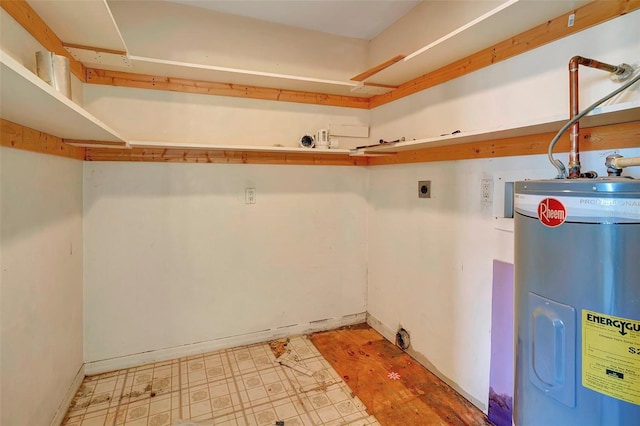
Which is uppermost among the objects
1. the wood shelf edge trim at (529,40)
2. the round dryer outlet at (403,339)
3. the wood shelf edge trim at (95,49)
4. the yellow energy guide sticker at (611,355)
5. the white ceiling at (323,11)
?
the white ceiling at (323,11)

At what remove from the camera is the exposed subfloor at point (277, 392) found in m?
1.88

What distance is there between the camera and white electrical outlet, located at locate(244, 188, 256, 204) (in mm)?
2639

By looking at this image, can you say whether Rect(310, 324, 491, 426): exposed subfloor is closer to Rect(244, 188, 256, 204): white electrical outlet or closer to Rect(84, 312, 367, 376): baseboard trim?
Rect(84, 312, 367, 376): baseboard trim

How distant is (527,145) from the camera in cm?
162

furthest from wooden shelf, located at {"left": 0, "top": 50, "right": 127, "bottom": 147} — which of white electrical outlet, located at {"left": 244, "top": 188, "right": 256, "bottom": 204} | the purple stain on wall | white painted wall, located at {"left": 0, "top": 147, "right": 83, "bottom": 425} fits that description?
the purple stain on wall

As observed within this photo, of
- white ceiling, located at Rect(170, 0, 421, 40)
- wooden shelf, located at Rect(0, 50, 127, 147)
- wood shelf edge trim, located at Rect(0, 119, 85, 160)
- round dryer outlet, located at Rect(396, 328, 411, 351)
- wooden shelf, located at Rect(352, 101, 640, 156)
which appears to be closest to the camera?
wooden shelf, located at Rect(0, 50, 127, 147)

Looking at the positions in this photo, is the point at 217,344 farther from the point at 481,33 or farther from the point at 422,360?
the point at 481,33

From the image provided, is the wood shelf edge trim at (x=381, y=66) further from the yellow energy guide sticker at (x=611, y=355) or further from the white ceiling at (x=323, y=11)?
the yellow energy guide sticker at (x=611, y=355)

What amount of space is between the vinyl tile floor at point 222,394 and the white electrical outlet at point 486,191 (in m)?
1.39

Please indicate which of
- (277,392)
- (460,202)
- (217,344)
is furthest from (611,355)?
(217,344)

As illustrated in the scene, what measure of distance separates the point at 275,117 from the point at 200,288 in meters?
1.49

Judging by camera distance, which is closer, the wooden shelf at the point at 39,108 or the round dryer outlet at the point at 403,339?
the wooden shelf at the point at 39,108

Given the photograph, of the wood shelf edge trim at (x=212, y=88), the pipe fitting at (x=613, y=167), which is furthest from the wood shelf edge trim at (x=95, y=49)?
the pipe fitting at (x=613, y=167)

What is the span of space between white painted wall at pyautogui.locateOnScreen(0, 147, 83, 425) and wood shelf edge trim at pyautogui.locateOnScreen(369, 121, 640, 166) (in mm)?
2213
